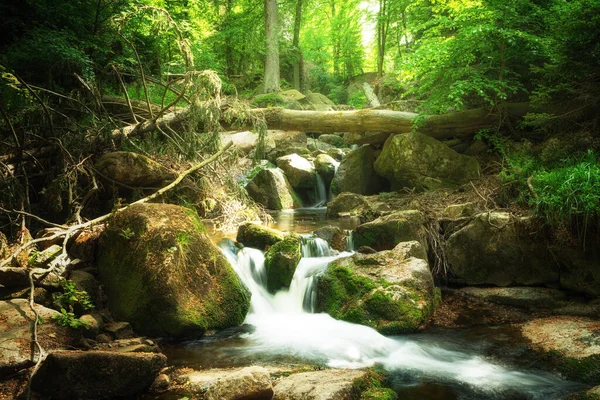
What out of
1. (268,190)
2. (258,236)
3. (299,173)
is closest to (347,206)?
(268,190)

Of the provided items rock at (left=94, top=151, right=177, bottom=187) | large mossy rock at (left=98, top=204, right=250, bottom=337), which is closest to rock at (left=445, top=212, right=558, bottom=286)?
large mossy rock at (left=98, top=204, right=250, bottom=337)

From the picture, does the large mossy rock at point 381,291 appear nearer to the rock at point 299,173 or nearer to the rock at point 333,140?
the rock at point 299,173

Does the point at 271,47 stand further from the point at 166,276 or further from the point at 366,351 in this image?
the point at 366,351

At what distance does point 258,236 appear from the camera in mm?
6777

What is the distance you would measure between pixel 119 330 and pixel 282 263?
2501 mm

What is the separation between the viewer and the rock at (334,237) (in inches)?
287

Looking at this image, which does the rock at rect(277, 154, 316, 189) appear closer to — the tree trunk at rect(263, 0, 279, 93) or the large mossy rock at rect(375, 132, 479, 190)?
the large mossy rock at rect(375, 132, 479, 190)

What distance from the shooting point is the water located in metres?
3.76

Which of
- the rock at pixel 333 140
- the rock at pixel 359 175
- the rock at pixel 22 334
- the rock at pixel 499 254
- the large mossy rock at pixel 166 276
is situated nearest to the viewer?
the rock at pixel 22 334

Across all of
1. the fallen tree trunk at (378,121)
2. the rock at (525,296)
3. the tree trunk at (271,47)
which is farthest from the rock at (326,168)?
the rock at (525,296)

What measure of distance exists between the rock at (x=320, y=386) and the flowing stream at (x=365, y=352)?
2.17 ft

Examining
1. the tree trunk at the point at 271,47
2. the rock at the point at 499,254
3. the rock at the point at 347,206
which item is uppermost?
the tree trunk at the point at 271,47

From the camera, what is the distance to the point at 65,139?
6398mm

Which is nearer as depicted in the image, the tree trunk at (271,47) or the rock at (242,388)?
the rock at (242,388)
